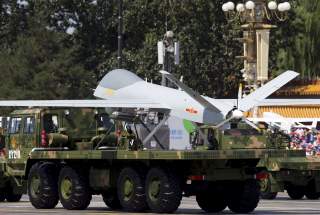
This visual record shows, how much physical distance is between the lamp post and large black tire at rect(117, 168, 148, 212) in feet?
104

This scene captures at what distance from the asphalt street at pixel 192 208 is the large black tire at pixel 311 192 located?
0.20 m

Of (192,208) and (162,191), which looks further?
(192,208)

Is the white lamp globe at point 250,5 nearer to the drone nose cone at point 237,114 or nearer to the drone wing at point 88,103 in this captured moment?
the drone wing at point 88,103

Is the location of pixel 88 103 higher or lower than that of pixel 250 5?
lower

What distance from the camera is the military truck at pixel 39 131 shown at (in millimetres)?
29594

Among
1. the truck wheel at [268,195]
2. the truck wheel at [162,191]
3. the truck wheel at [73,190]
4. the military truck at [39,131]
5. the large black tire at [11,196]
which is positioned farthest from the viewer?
→ the truck wheel at [268,195]

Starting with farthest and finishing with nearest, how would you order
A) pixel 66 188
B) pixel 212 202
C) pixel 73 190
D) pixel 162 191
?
pixel 66 188 < pixel 73 190 < pixel 212 202 < pixel 162 191

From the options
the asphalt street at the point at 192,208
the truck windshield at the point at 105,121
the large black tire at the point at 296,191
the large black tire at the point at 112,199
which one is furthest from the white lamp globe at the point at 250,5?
the large black tire at the point at 112,199

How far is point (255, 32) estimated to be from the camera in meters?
62.6

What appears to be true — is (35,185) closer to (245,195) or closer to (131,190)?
(131,190)

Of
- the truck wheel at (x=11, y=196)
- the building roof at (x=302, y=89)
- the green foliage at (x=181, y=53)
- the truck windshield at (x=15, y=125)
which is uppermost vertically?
the green foliage at (x=181, y=53)

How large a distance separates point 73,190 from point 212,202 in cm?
296

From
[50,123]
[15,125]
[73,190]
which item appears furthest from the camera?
[15,125]

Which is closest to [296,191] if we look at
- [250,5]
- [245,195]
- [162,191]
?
[245,195]
